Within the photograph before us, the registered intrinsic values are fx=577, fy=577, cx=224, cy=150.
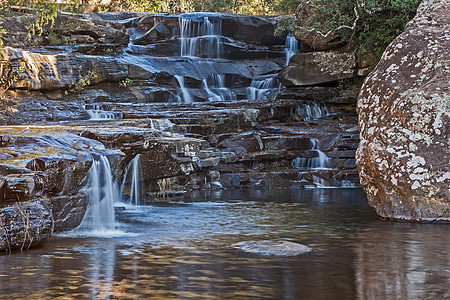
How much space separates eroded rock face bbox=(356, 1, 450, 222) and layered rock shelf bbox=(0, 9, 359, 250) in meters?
4.52

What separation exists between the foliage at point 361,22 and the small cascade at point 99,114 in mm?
7906

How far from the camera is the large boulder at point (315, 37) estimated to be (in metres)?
22.1

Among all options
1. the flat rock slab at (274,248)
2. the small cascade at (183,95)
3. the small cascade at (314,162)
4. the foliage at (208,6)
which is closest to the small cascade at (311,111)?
the small cascade at (314,162)

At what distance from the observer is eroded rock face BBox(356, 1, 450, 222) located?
9289 millimetres

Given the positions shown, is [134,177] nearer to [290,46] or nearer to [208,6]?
[290,46]

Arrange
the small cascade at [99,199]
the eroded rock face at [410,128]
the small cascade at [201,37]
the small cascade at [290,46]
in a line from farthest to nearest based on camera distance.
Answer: the small cascade at [290,46] < the small cascade at [201,37] < the small cascade at [99,199] < the eroded rock face at [410,128]

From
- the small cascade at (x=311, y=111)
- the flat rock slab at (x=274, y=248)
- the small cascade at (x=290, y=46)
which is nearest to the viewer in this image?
the flat rock slab at (x=274, y=248)

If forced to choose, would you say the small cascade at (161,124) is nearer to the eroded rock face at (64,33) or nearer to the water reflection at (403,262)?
the eroded rock face at (64,33)

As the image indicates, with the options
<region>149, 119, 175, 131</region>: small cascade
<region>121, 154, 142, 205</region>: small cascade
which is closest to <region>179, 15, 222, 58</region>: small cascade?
<region>149, 119, 175, 131</region>: small cascade

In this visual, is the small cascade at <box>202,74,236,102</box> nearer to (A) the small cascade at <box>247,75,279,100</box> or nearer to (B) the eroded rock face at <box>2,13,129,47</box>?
(A) the small cascade at <box>247,75,279,100</box>

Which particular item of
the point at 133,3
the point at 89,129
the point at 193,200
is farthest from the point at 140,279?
the point at 133,3

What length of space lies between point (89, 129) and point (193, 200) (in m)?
3.03

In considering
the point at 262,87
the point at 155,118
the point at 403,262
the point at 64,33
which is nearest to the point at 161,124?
the point at 155,118

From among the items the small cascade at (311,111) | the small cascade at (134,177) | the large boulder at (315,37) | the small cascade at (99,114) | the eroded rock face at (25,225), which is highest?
the large boulder at (315,37)
